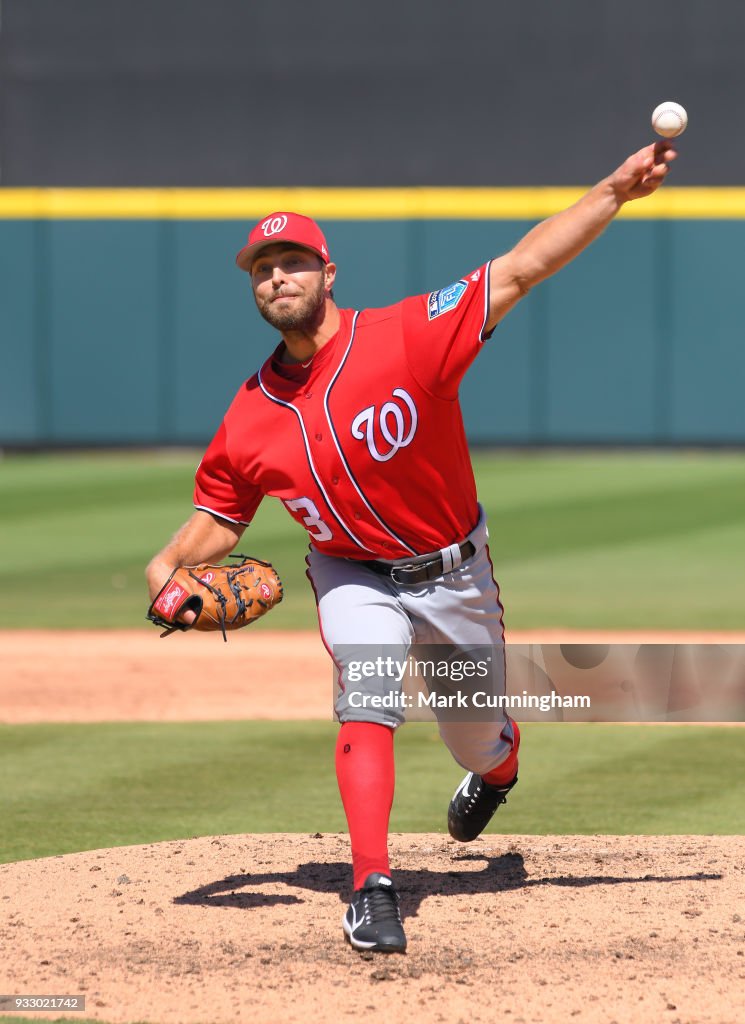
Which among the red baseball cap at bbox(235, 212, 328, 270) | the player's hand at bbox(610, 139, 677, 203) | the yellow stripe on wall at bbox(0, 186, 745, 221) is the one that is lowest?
the red baseball cap at bbox(235, 212, 328, 270)

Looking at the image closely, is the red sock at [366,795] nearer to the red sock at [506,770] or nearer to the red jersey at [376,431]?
the red jersey at [376,431]

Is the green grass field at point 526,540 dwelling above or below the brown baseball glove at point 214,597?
below

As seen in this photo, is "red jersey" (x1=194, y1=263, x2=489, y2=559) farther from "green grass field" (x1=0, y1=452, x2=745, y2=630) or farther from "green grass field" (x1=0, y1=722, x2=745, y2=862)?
"green grass field" (x1=0, y1=452, x2=745, y2=630)

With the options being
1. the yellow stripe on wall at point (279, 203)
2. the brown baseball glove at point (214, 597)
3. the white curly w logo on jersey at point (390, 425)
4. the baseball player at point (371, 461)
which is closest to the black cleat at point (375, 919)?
the baseball player at point (371, 461)

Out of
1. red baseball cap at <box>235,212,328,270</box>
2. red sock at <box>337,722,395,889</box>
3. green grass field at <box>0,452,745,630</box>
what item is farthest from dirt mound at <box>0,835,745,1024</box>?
green grass field at <box>0,452,745,630</box>

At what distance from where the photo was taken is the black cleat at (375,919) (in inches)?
176

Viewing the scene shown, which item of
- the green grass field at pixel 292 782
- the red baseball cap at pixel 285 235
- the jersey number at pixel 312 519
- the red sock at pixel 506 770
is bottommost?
the green grass field at pixel 292 782

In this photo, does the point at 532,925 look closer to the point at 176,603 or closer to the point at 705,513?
the point at 176,603

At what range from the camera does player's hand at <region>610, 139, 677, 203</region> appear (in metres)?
4.64

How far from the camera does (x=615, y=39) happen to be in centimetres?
2155

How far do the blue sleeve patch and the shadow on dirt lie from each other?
171 cm

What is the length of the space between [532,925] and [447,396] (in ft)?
4.91

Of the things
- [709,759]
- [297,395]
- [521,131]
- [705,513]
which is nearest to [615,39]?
[521,131]

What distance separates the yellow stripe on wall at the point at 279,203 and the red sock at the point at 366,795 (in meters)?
17.0
